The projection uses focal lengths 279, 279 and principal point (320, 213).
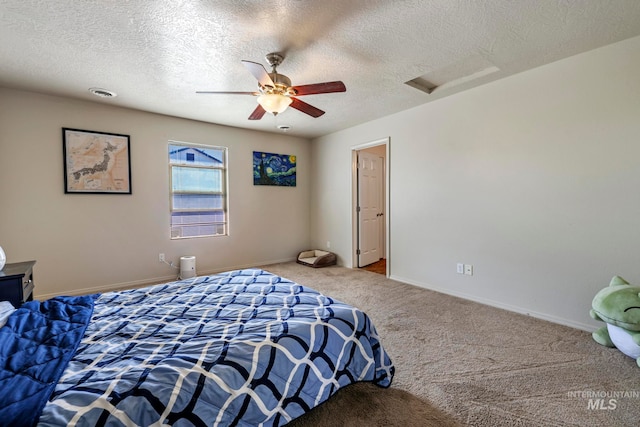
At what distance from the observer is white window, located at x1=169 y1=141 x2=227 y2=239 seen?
4242 millimetres

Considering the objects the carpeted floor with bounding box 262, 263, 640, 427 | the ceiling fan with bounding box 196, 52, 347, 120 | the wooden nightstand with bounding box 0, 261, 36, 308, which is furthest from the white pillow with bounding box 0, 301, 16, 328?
the ceiling fan with bounding box 196, 52, 347, 120

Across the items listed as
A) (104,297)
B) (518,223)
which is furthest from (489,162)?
(104,297)

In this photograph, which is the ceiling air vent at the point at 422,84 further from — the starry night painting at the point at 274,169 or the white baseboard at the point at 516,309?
the starry night painting at the point at 274,169

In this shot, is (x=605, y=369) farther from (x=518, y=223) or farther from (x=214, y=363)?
(x=214, y=363)

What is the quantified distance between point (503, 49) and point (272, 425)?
3183 millimetres

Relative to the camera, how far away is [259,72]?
6.66 feet

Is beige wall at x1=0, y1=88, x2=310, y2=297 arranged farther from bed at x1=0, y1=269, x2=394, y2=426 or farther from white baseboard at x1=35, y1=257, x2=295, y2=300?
bed at x1=0, y1=269, x2=394, y2=426

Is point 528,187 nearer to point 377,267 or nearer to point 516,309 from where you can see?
point 516,309

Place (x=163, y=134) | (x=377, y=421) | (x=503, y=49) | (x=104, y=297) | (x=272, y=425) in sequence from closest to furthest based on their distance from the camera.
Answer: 1. (x=272, y=425)
2. (x=377, y=421)
3. (x=104, y=297)
4. (x=503, y=49)
5. (x=163, y=134)

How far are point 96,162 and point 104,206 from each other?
568mm

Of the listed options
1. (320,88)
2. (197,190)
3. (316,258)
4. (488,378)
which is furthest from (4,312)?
(316,258)

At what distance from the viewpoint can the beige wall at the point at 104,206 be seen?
10.4ft

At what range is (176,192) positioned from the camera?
4242 millimetres

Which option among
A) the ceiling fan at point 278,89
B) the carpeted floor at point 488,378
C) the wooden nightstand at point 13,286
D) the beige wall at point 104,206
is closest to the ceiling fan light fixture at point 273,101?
the ceiling fan at point 278,89
